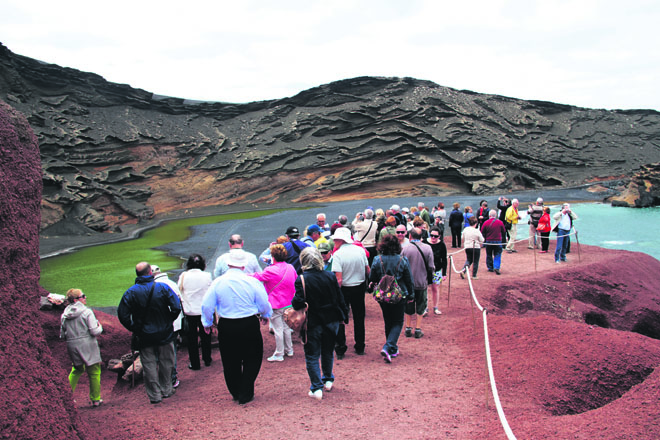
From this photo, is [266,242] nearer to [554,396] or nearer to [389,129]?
[554,396]

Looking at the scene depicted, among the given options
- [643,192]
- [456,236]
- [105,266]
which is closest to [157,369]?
[456,236]

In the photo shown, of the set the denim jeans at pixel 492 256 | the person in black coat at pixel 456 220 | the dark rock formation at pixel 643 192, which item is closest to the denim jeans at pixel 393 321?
the denim jeans at pixel 492 256

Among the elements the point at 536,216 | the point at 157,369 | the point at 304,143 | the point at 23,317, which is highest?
the point at 304,143

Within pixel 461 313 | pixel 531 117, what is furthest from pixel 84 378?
pixel 531 117

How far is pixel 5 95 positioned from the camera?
36.1 m

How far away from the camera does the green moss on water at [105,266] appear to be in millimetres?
13578

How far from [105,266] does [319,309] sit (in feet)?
49.6

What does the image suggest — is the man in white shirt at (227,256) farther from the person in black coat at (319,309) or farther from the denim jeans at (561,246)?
the denim jeans at (561,246)

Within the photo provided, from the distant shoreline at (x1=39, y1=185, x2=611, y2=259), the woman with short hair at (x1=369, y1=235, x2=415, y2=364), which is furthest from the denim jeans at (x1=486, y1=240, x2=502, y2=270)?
the distant shoreline at (x1=39, y1=185, x2=611, y2=259)

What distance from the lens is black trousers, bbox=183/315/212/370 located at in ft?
21.7

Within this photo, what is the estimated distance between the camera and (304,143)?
47.7m

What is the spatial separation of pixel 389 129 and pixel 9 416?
153 feet

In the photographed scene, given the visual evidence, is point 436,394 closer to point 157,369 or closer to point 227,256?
point 227,256

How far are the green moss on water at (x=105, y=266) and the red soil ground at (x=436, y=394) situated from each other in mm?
6480
